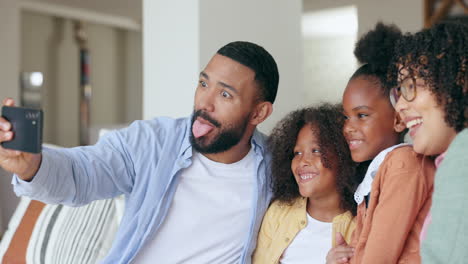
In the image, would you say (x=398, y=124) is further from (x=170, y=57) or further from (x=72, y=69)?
(x=72, y=69)

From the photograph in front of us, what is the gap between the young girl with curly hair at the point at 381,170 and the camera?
1091mm

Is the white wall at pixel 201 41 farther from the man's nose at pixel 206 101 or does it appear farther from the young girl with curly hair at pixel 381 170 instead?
the young girl with curly hair at pixel 381 170

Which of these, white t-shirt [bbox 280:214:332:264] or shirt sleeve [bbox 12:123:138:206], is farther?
white t-shirt [bbox 280:214:332:264]

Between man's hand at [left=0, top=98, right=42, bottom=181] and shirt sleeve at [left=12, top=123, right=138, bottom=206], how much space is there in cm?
2

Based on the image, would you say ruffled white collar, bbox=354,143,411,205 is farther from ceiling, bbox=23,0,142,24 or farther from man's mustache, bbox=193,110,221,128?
ceiling, bbox=23,0,142,24

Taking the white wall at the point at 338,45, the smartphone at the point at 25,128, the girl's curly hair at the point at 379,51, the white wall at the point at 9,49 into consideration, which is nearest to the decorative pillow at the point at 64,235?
the smartphone at the point at 25,128

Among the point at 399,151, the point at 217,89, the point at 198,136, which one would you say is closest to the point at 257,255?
the point at 198,136

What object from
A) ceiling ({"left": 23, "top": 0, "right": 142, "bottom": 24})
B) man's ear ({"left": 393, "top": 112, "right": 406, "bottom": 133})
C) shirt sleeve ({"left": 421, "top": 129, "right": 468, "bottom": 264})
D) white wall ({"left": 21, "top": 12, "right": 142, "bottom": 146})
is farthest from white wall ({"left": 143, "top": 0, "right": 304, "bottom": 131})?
white wall ({"left": 21, "top": 12, "right": 142, "bottom": 146})

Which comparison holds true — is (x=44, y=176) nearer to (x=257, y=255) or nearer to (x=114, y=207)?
(x=257, y=255)

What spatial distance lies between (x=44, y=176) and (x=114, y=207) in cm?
79

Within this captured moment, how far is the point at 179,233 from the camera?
1.57 metres

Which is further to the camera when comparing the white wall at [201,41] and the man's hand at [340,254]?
the white wall at [201,41]

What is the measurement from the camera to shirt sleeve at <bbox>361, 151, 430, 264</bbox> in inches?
42.7

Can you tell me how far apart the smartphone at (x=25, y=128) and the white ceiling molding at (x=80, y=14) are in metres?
4.83
